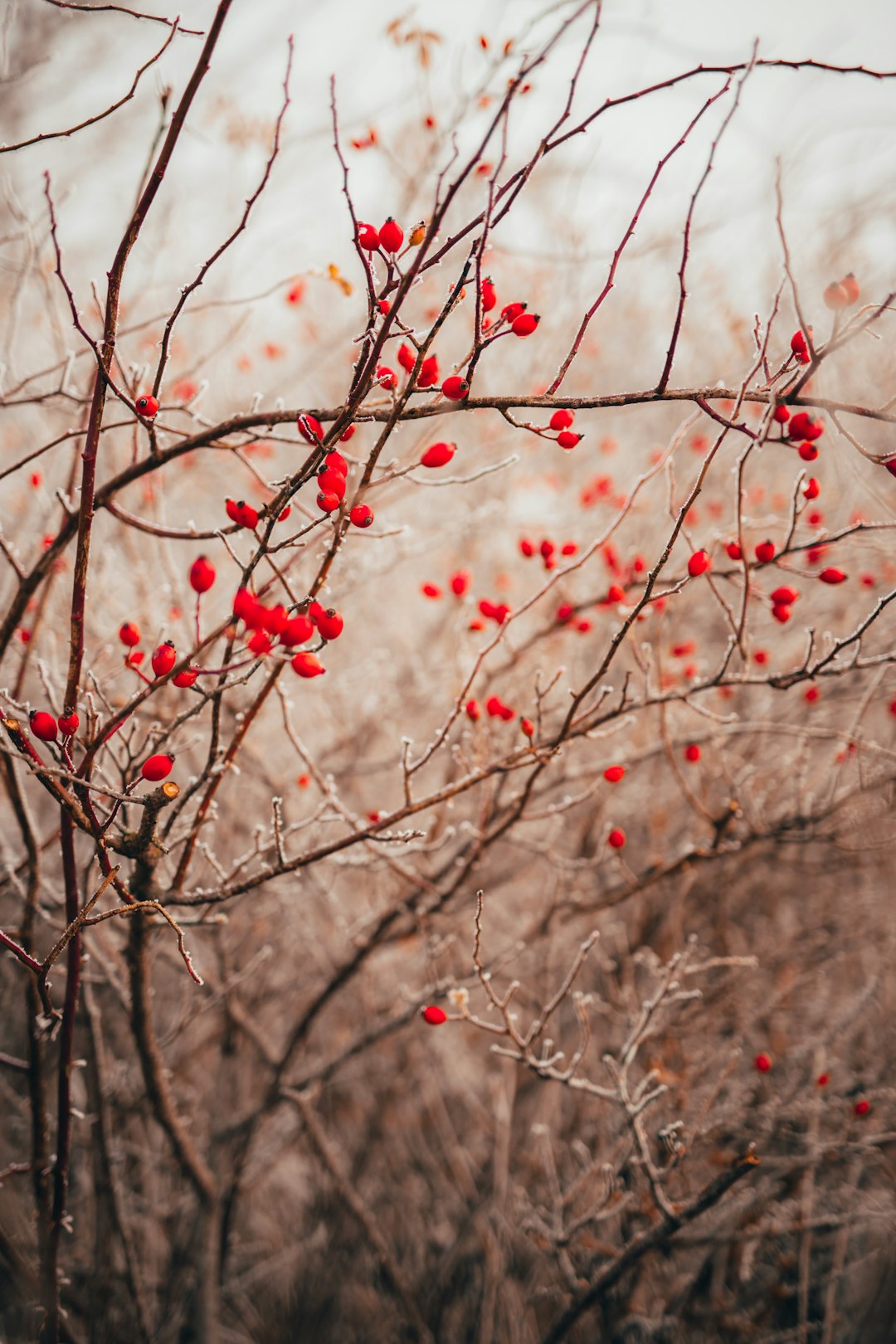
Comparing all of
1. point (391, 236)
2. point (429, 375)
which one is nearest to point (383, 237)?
point (391, 236)

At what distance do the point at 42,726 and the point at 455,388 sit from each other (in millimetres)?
904

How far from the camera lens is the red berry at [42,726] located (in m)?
1.17

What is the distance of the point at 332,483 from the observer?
1196 mm

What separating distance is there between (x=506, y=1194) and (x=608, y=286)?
4.07m

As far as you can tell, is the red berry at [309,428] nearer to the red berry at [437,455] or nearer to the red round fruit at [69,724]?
the red berry at [437,455]

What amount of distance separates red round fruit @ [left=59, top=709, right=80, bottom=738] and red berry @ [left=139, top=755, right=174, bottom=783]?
0.13m

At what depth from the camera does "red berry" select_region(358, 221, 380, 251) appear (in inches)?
46.5

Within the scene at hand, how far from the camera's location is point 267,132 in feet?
11.8

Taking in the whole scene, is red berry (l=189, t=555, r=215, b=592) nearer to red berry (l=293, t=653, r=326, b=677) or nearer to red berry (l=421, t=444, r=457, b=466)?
red berry (l=293, t=653, r=326, b=677)

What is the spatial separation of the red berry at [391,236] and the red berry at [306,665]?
2.30 ft

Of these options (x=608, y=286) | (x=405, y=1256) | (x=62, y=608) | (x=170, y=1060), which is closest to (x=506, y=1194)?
(x=405, y=1256)

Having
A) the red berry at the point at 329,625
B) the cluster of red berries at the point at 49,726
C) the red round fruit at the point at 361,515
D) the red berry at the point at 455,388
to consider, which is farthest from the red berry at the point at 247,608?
the red berry at the point at 455,388

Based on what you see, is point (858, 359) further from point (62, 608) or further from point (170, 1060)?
point (170, 1060)

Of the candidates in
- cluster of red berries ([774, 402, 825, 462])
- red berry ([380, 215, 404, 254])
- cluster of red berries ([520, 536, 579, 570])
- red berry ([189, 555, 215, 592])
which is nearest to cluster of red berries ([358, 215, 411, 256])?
red berry ([380, 215, 404, 254])
